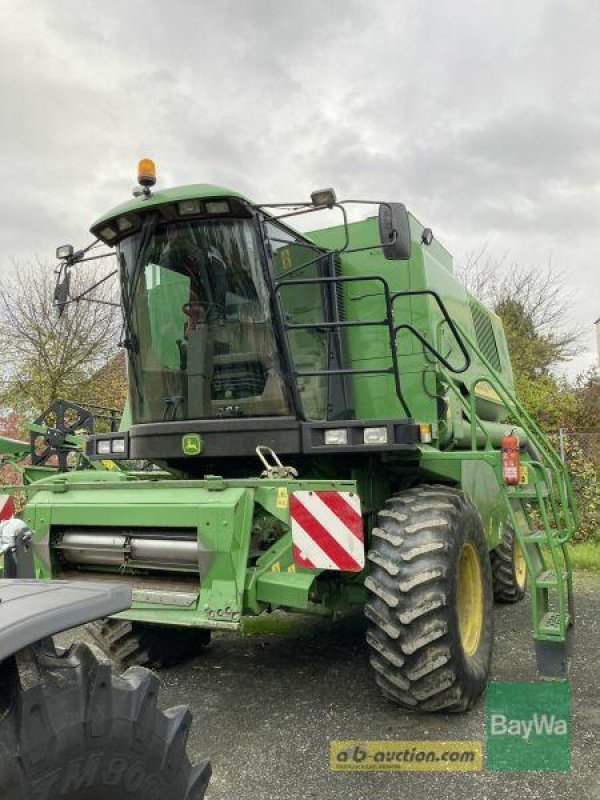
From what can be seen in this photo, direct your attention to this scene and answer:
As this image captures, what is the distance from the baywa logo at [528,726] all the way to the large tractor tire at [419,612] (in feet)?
0.63

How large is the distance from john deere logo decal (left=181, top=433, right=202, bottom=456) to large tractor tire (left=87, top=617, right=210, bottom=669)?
1.15 meters

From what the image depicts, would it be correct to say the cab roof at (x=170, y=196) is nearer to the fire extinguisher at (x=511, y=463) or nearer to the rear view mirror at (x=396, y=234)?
the rear view mirror at (x=396, y=234)

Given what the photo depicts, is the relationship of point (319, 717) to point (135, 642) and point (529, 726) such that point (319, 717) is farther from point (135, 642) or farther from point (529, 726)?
point (135, 642)

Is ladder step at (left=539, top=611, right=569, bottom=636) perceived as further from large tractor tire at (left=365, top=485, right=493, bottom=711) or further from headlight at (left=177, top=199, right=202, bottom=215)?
headlight at (left=177, top=199, right=202, bottom=215)

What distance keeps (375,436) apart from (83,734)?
2702mm

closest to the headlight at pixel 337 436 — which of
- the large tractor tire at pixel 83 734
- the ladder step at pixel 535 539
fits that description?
the ladder step at pixel 535 539

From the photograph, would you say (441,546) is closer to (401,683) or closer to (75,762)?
(401,683)

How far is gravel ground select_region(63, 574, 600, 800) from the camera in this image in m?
3.03

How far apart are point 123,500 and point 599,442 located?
8464 millimetres

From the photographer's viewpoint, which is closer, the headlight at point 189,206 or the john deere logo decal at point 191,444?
the headlight at point 189,206

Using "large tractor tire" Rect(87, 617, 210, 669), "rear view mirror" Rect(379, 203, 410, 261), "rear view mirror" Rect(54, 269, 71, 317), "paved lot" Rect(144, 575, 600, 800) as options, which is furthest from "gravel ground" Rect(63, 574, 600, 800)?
"rear view mirror" Rect(54, 269, 71, 317)

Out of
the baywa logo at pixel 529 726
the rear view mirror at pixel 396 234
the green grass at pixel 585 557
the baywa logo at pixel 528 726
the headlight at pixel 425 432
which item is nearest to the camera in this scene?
the baywa logo at pixel 528 726

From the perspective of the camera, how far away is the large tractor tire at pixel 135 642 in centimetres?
453

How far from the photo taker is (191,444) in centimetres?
432
